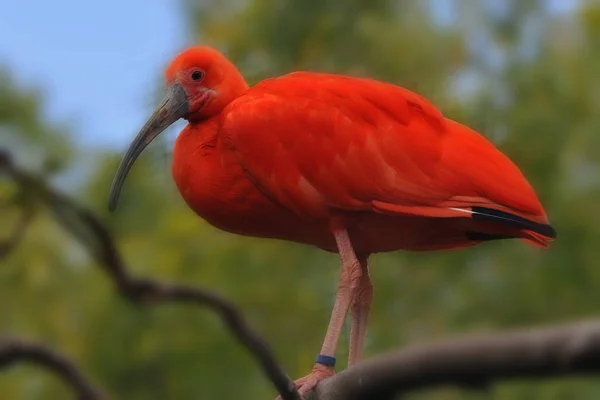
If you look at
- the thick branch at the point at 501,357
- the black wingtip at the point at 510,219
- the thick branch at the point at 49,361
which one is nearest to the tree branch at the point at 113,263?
the thick branch at the point at 49,361

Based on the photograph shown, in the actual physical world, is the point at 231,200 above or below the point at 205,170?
below

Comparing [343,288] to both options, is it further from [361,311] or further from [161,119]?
[161,119]

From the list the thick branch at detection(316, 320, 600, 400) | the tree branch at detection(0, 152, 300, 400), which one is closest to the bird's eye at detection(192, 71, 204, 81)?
the tree branch at detection(0, 152, 300, 400)

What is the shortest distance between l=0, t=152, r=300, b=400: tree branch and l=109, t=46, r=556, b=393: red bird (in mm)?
2102

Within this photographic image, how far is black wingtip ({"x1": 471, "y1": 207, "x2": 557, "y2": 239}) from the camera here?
364cm

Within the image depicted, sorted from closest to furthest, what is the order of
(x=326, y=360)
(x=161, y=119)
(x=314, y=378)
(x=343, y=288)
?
(x=314, y=378) < (x=326, y=360) < (x=343, y=288) < (x=161, y=119)

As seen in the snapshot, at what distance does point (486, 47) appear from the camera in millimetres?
10742

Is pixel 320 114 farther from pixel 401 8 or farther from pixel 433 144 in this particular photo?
pixel 401 8

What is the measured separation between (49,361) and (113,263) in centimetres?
19

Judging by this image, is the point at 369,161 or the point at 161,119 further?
the point at 161,119

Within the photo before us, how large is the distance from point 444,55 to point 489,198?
23.5ft

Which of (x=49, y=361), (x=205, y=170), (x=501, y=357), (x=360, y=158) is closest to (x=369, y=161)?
(x=360, y=158)

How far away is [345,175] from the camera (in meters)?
3.75

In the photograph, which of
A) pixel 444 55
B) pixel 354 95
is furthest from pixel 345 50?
pixel 354 95
